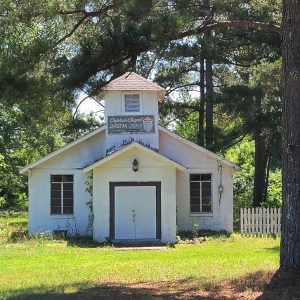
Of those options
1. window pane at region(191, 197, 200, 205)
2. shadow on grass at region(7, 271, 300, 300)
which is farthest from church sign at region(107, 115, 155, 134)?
shadow on grass at region(7, 271, 300, 300)

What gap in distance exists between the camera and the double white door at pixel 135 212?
22.3 metres

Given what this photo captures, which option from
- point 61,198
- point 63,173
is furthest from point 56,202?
point 63,173

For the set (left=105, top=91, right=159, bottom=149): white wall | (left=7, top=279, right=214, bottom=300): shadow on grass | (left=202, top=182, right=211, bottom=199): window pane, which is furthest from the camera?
(left=202, top=182, right=211, bottom=199): window pane

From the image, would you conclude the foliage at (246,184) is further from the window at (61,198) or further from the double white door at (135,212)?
the window at (61,198)

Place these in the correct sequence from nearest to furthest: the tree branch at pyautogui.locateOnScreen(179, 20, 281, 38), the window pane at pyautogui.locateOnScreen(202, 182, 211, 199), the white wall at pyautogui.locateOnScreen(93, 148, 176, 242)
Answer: the tree branch at pyautogui.locateOnScreen(179, 20, 281, 38) → the white wall at pyautogui.locateOnScreen(93, 148, 176, 242) → the window pane at pyautogui.locateOnScreen(202, 182, 211, 199)

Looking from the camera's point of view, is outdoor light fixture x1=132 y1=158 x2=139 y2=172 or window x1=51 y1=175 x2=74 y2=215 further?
window x1=51 y1=175 x2=74 y2=215

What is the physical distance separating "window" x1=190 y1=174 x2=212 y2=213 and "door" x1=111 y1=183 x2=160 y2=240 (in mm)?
2650

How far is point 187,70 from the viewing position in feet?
105

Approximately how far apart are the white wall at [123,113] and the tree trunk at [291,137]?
1379 cm

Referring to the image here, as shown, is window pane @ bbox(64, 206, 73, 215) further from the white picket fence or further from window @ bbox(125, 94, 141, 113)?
the white picket fence

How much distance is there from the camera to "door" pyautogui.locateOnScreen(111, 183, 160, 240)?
2223cm

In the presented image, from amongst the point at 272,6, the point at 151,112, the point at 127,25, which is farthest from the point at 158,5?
the point at 151,112

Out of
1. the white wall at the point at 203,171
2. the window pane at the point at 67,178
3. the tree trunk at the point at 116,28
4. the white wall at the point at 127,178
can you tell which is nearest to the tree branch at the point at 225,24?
the tree trunk at the point at 116,28

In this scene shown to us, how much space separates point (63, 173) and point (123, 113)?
374 centimetres
